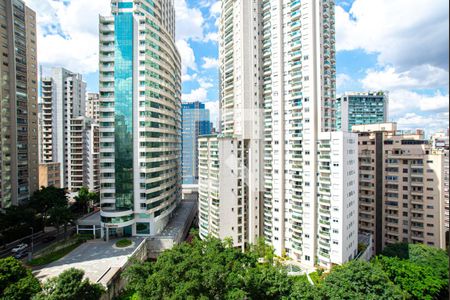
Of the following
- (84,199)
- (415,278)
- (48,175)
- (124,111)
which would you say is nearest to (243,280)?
(415,278)

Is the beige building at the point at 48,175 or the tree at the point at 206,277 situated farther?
the beige building at the point at 48,175

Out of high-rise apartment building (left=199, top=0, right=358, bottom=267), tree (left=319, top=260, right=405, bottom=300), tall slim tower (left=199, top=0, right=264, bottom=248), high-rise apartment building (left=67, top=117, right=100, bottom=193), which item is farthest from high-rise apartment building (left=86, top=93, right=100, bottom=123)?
tree (left=319, top=260, right=405, bottom=300)

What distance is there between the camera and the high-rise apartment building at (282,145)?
49.4 ft

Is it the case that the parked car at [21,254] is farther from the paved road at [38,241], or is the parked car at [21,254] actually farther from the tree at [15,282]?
the tree at [15,282]

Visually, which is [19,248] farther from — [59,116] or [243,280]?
[59,116]

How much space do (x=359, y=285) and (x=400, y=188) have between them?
11.6 metres

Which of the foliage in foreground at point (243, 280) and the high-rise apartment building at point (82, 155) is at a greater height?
the high-rise apartment building at point (82, 155)

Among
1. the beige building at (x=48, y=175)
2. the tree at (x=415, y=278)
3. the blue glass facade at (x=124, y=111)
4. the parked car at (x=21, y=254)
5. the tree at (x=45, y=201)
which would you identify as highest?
the blue glass facade at (x=124, y=111)

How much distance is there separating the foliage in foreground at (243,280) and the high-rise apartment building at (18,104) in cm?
1671

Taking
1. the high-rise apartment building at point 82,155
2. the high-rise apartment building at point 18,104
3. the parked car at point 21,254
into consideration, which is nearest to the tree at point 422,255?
the parked car at point 21,254

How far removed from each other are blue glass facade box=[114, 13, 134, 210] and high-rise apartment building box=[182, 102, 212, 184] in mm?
33084

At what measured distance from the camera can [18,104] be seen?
22.1m

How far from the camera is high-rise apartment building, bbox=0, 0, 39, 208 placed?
2072 cm

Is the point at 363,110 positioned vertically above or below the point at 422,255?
above
